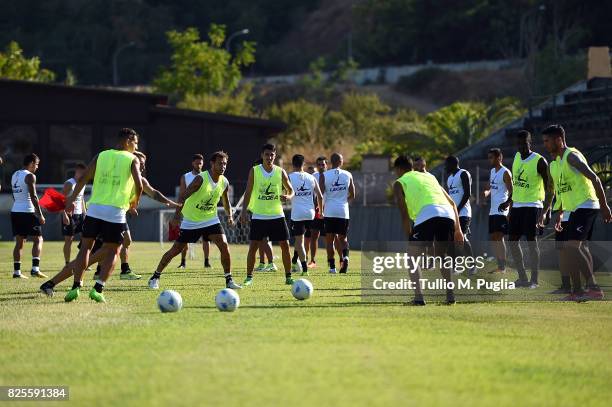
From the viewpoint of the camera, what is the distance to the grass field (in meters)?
8.46

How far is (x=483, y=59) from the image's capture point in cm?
10169

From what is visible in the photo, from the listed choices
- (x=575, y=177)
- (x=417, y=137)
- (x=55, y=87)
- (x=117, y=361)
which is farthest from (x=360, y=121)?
(x=117, y=361)

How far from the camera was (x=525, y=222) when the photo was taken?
58.5ft

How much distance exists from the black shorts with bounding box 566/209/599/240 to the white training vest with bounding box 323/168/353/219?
6.96 meters

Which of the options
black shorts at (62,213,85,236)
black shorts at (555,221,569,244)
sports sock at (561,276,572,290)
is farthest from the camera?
black shorts at (62,213,85,236)

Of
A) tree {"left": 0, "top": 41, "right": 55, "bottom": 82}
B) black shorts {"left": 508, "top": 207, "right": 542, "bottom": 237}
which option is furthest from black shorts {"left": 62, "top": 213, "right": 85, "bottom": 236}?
tree {"left": 0, "top": 41, "right": 55, "bottom": 82}

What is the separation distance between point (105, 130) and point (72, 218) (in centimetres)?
2502

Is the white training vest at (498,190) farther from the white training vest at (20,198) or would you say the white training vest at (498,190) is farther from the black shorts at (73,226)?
the white training vest at (20,198)

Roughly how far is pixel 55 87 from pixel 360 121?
29.8 meters

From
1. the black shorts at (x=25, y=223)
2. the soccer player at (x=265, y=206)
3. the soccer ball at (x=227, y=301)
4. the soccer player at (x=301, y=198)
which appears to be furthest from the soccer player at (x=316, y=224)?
the soccer ball at (x=227, y=301)

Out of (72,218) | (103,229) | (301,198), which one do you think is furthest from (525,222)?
(72,218)

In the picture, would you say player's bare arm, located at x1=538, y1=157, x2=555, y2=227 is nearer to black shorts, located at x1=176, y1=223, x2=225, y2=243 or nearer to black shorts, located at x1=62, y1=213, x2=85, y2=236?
black shorts, located at x1=176, y1=223, x2=225, y2=243

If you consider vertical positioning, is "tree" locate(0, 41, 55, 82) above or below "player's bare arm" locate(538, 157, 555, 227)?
above

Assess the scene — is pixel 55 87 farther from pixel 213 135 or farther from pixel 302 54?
pixel 302 54
